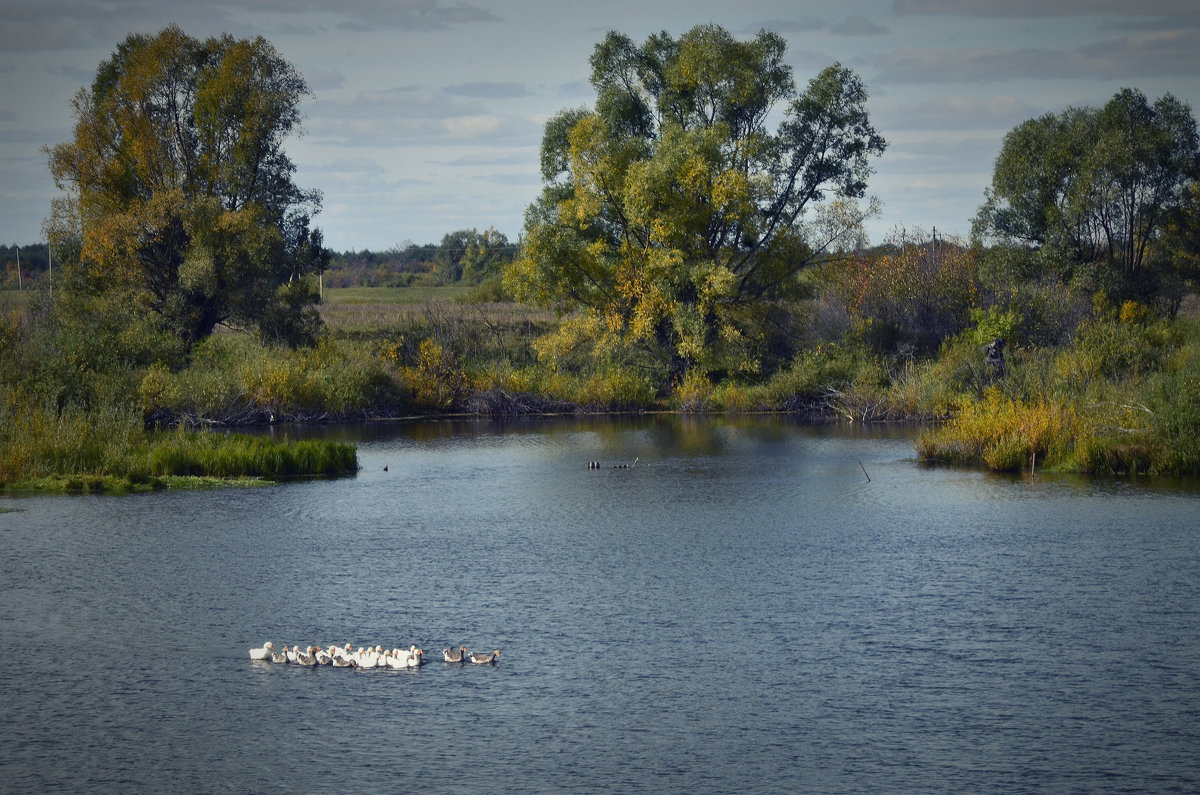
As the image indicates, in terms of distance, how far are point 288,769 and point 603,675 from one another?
3.73 meters

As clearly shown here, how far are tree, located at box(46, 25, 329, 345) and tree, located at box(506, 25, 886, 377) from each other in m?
10.8

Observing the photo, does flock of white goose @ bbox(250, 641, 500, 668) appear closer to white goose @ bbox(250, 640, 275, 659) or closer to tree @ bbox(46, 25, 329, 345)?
white goose @ bbox(250, 640, 275, 659)

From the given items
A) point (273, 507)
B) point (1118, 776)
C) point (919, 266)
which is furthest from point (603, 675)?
point (919, 266)

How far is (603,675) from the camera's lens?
1314 cm

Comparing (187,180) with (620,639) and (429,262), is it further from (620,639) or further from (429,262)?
(429,262)

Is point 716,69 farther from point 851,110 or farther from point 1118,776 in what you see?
point 1118,776

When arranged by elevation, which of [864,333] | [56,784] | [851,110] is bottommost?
[56,784]

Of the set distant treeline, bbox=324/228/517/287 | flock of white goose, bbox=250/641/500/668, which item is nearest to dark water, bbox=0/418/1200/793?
flock of white goose, bbox=250/641/500/668

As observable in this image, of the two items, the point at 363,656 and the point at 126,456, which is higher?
the point at 126,456

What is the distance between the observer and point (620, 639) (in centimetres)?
1448

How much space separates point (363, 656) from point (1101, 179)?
4992 cm

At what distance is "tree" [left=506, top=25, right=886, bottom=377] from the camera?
4753cm

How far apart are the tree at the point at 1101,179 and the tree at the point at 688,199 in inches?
385

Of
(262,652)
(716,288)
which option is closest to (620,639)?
(262,652)
